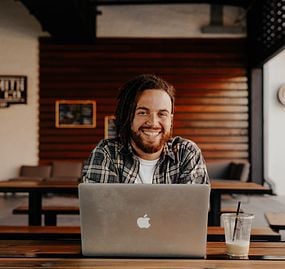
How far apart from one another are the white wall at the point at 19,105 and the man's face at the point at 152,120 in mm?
8778

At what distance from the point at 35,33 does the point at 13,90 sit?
48.1 inches

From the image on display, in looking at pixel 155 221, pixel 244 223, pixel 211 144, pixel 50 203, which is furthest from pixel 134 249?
pixel 211 144

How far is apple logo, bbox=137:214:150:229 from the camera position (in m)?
1.67

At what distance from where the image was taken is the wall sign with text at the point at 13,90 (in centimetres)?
1072

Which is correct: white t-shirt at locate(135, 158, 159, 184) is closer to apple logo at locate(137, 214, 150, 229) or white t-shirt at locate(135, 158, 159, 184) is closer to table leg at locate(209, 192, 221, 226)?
apple logo at locate(137, 214, 150, 229)

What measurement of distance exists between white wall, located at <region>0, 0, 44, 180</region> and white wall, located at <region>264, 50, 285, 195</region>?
15.1 feet

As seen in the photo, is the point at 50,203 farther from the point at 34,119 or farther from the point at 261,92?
the point at 261,92

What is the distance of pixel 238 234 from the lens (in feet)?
6.00

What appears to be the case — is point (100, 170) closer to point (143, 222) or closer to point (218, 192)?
point (143, 222)

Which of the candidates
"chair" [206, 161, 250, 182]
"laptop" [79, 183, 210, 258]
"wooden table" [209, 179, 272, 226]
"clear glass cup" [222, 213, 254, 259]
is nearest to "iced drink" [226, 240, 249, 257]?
"clear glass cup" [222, 213, 254, 259]

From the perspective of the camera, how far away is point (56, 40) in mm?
10648

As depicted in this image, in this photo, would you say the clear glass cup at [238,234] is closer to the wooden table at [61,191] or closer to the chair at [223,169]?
the wooden table at [61,191]

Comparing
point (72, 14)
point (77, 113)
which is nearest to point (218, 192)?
point (72, 14)

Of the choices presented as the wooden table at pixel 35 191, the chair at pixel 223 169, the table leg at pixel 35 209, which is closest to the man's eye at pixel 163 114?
the wooden table at pixel 35 191
